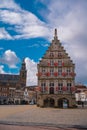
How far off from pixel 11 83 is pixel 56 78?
399 ft

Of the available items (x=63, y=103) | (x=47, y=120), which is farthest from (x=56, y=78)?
(x=47, y=120)

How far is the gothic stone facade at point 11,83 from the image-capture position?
14525 cm

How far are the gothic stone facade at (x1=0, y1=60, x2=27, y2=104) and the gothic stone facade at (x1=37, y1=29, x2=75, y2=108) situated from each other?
89.0 metres

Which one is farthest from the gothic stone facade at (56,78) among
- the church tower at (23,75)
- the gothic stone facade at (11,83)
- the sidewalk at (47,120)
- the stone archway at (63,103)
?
the church tower at (23,75)

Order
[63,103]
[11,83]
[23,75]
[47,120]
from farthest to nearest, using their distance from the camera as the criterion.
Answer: [23,75] → [11,83] → [63,103] → [47,120]

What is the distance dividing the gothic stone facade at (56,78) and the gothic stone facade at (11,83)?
89.0 m

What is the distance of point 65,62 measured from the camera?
54969mm

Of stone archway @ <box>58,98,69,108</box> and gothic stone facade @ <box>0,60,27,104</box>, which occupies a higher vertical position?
gothic stone facade @ <box>0,60,27,104</box>

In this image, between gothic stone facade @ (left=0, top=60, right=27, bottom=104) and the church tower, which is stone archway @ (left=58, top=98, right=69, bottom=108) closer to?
gothic stone facade @ (left=0, top=60, right=27, bottom=104)

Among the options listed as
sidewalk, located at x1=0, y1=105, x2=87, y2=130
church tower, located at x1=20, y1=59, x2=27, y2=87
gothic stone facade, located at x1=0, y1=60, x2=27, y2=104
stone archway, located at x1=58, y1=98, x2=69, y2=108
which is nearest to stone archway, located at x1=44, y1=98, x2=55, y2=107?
stone archway, located at x1=58, y1=98, x2=69, y2=108

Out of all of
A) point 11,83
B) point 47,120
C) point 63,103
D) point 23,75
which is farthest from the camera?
point 23,75

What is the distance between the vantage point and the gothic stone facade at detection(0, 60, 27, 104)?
145 meters

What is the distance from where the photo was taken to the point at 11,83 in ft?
569

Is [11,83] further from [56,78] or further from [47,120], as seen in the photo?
[47,120]
